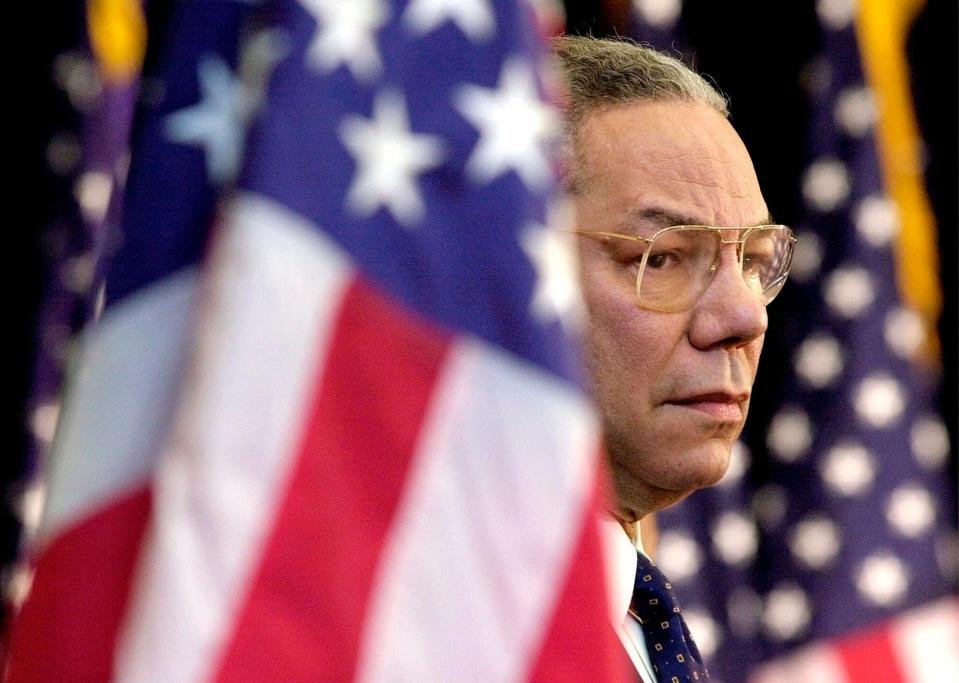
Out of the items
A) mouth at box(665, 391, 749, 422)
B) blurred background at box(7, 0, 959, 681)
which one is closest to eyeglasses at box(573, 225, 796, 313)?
mouth at box(665, 391, 749, 422)

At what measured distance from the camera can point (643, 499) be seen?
1411mm

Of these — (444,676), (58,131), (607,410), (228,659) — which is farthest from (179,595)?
(58,131)

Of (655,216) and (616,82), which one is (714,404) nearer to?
(655,216)

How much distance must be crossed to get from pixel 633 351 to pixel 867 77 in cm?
209

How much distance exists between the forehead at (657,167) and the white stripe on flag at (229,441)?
0.64 meters

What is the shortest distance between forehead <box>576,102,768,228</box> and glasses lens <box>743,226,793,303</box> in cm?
3

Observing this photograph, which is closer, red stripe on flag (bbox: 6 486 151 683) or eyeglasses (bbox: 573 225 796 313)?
red stripe on flag (bbox: 6 486 151 683)

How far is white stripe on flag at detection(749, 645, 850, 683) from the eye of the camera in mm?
2941

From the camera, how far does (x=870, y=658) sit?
9.70ft

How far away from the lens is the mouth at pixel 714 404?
135cm

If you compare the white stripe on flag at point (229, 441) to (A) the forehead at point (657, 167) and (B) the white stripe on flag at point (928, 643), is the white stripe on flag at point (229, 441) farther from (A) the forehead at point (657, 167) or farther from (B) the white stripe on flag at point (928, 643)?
(B) the white stripe on flag at point (928, 643)

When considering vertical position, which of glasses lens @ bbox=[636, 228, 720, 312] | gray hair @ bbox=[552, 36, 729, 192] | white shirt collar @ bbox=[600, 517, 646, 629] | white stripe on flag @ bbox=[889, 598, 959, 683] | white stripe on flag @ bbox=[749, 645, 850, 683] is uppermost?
gray hair @ bbox=[552, 36, 729, 192]

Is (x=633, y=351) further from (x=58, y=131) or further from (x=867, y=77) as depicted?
(x=867, y=77)

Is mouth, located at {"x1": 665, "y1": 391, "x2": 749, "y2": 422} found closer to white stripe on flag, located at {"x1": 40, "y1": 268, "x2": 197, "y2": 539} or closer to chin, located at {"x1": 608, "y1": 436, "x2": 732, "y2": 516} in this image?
chin, located at {"x1": 608, "y1": 436, "x2": 732, "y2": 516}
